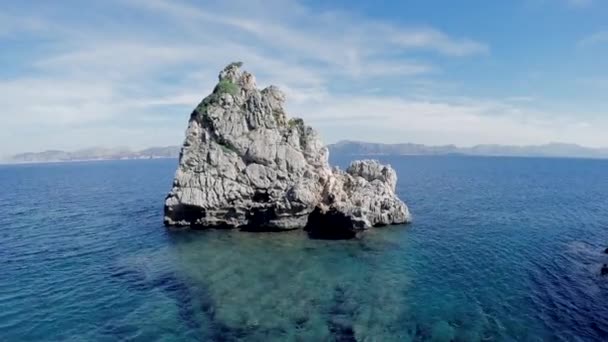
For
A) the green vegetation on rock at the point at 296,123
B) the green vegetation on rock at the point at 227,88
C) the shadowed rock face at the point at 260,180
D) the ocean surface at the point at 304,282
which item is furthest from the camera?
the green vegetation on rock at the point at 296,123

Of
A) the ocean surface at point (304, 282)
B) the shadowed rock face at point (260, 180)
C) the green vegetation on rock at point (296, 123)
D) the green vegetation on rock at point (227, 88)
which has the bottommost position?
the ocean surface at point (304, 282)

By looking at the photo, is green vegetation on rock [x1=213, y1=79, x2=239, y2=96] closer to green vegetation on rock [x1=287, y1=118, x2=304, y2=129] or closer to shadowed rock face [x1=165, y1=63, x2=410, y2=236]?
shadowed rock face [x1=165, y1=63, x2=410, y2=236]

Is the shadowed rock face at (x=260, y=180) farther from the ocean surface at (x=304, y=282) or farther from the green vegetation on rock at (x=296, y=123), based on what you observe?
the ocean surface at (x=304, y=282)

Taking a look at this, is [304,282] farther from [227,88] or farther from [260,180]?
[227,88]

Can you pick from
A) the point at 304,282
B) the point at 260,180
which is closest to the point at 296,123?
the point at 260,180

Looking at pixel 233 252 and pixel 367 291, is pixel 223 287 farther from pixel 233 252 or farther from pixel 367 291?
pixel 367 291

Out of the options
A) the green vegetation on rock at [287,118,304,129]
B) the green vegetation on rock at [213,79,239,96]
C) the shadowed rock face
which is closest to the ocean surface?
the shadowed rock face

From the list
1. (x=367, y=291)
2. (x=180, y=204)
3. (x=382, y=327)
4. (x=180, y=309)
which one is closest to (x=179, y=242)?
(x=180, y=204)

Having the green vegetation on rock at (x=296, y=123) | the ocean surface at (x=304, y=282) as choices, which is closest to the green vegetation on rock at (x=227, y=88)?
the green vegetation on rock at (x=296, y=123)
